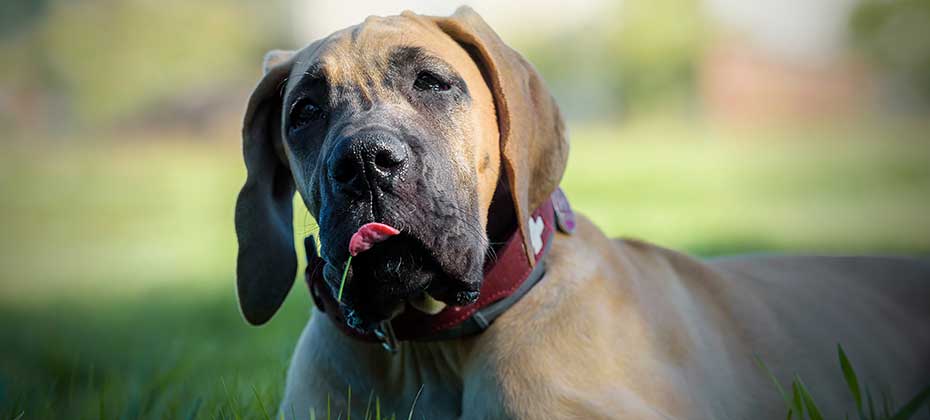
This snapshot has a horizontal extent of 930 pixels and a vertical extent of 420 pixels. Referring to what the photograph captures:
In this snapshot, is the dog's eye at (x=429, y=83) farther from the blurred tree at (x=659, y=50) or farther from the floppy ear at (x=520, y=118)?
the blurred tree at (x=659, y=50)

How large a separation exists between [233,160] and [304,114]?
59.7ft

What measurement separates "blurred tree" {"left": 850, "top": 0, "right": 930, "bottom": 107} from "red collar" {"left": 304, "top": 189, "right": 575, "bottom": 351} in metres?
30.9

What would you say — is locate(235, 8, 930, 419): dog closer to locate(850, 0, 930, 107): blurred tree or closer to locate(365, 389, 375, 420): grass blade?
locate(365, 389, 375, 420): grass blade

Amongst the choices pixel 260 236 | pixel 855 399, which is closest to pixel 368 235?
pixel 260 236

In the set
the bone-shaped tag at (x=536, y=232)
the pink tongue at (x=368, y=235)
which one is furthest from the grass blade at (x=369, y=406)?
the bone-shaped tag at (x=536, y=232)

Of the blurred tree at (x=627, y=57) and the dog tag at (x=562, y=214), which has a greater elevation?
the dog tag at (x=562, y=214)

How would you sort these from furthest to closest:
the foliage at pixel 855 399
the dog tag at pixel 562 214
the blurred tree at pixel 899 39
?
1. the blurred tree at pixel 899 39
2. the dog tag at pixel 562 214
3. the foliage at pixel 855 399

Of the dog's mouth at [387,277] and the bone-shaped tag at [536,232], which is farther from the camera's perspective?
the bone-shaped tag at [536,232]

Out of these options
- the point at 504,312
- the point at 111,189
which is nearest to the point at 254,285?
the point at 504,312

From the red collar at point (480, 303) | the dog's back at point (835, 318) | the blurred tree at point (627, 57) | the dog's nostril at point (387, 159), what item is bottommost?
the blurred tree at point (627, 57)

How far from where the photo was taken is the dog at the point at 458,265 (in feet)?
7.84

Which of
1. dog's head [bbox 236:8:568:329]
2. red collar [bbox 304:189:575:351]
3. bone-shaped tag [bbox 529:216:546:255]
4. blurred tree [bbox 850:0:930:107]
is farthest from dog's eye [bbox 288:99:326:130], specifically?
blurred tree [bbox 850:0:930:107]

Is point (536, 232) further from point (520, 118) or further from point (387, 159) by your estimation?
point (387, 159)

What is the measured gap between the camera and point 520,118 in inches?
104
